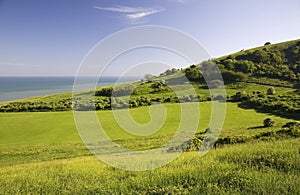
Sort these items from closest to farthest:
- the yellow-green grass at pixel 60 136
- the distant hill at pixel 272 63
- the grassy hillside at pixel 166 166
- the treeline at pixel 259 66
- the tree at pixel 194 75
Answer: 1. the grassy hillside at pixel 166 166
2. the yellow-green grass at pixel 60 136
3. the treeline at pixel 259 66
4. the distant hill at pixel 272 63
5. the tree at pixel 194 75

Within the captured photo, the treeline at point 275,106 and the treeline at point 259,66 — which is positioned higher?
the treeline at point 259,66

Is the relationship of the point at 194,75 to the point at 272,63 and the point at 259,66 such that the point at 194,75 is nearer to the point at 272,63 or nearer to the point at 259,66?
the point at 259,66

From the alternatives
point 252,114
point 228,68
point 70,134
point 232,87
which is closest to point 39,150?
point 70,134

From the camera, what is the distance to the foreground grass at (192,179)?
19.9 feet

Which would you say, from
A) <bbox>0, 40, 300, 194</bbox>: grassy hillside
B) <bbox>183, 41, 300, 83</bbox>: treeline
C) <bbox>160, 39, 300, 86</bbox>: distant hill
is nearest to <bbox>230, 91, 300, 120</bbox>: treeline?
<bbox>0, 40, 300, 194</bbox>: grassy hillside

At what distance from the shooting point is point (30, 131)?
25.8 m

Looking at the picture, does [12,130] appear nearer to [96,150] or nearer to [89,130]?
[89,130]

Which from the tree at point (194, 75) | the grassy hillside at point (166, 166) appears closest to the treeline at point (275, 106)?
the grassy hillside at point (166, 166)

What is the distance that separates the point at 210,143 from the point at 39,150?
11.1 m

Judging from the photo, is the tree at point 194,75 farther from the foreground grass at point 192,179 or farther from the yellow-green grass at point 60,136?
the foreground grass at point 192,179

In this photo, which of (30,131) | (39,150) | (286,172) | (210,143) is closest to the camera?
(286,172)

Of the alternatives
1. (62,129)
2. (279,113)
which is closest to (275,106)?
(279,113)

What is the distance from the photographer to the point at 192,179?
658 centimetres

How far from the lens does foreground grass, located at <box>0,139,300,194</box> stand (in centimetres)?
607
